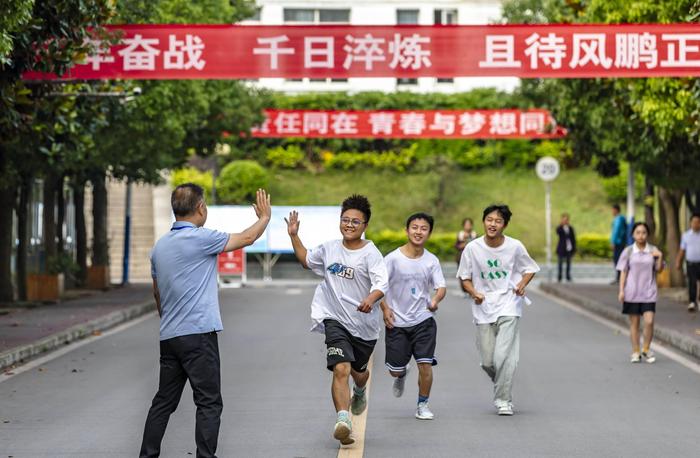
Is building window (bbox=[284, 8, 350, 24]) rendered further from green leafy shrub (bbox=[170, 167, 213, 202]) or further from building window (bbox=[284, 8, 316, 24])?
green leafy shrub (bbox=[170, 167, 213, 202])

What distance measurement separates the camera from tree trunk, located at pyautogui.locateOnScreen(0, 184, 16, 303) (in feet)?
87.2

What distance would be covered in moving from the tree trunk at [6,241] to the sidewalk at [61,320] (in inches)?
25.0

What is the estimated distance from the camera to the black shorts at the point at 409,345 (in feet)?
39.5

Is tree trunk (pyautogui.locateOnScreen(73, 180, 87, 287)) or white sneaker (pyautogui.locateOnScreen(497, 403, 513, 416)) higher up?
tree trunk (pyautogui.locateOnScreen(73, 180, 87, 287))

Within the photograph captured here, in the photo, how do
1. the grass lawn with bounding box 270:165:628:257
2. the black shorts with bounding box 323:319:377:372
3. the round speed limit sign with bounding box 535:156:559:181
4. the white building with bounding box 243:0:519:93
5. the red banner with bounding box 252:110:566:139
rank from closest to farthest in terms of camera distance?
1. the black shorts with bounding box 323:319:377:372
2. the round speed limit sign with bounding box 535:156:559:181
3. the red banner with bounding box 252:110:566:139
4. the grass lawn with bounding box 270:165:628:257
5. the white building with bounding box 243:0:519:93

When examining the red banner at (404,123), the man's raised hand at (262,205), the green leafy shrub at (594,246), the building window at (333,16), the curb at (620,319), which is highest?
the building window at (333,16)

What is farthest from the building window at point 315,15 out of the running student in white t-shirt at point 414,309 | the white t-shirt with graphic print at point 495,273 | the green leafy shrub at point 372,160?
the running student in white t-shirt at point 414,309

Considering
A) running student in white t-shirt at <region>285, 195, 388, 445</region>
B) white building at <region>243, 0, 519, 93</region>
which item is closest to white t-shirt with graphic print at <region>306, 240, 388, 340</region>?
running student in white t-shirt at <region>285, 195, 388, 445</region>

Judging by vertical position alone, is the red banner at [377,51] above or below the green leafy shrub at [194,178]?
above

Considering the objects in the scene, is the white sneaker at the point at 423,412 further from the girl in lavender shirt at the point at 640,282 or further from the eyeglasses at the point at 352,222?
the girl in lavender shirt at the point at 640,282

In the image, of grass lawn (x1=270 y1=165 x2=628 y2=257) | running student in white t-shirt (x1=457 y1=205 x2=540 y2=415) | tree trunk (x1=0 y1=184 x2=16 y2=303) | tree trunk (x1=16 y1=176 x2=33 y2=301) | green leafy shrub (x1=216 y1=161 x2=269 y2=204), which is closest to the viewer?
running student in white t-shirt (x1=457 y1=205 x2=540 y2=415)

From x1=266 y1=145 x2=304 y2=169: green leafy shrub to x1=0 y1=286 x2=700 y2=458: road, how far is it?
35238 millimetres

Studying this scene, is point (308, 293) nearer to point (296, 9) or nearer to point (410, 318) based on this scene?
point (410, 318)

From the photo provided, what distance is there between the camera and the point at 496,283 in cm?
1270
